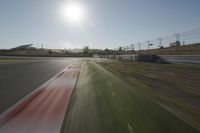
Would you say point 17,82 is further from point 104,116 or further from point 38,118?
point 104,116

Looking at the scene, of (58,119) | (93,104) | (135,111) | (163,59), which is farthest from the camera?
(163,59)

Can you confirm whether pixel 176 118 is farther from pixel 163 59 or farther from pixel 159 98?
pixel 163 59

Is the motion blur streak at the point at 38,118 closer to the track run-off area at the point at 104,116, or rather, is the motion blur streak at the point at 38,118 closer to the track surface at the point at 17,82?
the track run-off area at the point at 104,116

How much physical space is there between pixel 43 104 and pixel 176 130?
381 centimetres

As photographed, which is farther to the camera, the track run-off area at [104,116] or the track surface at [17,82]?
the track surface at [17,82]

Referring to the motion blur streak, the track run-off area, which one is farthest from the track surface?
the motion blur streak

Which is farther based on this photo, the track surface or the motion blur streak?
the track surface

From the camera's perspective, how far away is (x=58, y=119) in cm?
469

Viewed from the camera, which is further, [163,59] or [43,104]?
[163,59]

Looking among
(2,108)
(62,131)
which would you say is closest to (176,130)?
(62,131)

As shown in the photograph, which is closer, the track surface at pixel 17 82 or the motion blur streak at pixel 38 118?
the motion blur streak at pixel 38 118

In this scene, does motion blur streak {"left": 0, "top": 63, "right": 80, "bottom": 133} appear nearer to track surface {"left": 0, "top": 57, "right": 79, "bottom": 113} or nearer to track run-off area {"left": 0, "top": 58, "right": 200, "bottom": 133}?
track run-off area {"left": 0, "top": 58, "right": 200, "bottom": 133}

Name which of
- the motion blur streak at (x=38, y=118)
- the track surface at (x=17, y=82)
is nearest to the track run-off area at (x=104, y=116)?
the motion blur streak at (x=38, y=118)

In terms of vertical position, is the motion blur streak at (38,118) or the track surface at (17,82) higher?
the motion blur streak at (38,118)
